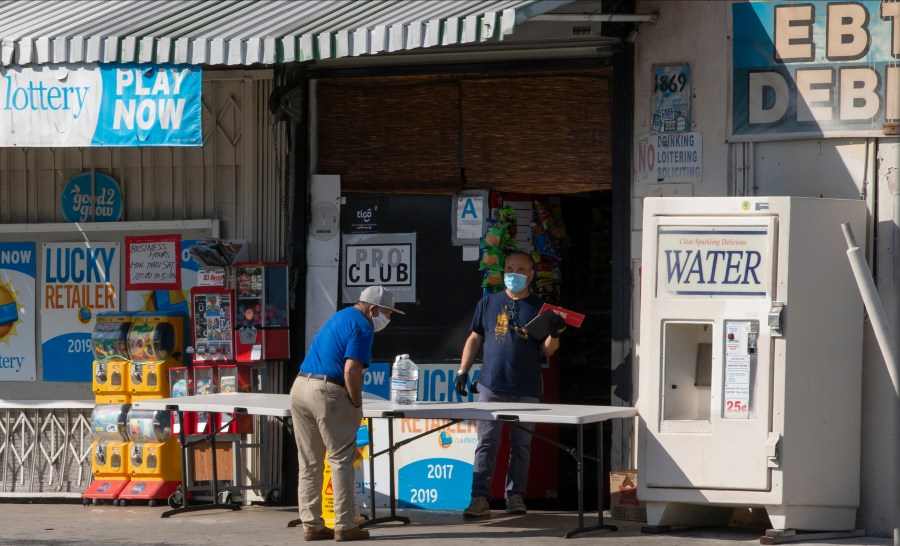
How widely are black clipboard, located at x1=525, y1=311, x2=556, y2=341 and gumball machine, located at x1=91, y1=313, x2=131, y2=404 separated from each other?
11.1 ft

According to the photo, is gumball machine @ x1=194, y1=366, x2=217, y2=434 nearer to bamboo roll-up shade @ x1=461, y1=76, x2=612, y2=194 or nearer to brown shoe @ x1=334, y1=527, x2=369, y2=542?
brown shoe @ x1=334, y1=527, x2=369, y2=542

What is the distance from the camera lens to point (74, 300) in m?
11.3

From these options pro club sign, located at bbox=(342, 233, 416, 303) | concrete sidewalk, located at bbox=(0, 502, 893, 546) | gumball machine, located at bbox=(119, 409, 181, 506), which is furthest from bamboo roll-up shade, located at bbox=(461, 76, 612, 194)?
gumball machine, located at bbox=(119, 409, 181, 506)

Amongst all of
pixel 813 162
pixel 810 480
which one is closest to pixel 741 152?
pixel 813 162

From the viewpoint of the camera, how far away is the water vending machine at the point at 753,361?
27.8ft

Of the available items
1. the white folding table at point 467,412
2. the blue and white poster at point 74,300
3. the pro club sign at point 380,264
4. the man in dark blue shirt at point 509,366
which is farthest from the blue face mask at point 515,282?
the blue and white poster at point 74,300

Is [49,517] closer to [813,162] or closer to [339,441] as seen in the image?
[339,441]

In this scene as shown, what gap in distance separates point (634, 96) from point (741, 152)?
0.92 metres

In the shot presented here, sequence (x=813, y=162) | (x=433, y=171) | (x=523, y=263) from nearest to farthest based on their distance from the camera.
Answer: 1. (x=813, y=162)
2. (x=523, y=263)
3. (x=433, y=171)

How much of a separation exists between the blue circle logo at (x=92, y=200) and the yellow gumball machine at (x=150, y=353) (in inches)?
39.8

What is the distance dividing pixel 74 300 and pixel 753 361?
5.86 metres

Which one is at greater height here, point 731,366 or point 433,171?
point 433,171

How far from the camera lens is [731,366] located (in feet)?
28.2

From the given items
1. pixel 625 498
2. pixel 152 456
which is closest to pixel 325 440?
pixel 625 498
